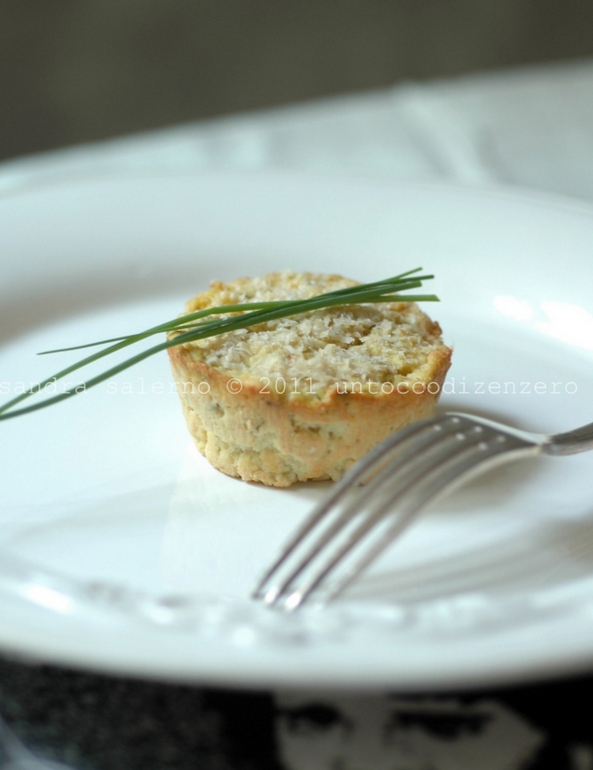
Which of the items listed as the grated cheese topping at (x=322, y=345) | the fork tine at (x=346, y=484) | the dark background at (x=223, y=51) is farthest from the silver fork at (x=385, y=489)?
the dark background at (x=223, y=51)

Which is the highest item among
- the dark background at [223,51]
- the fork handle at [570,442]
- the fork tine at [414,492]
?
the dark background at [223,51]

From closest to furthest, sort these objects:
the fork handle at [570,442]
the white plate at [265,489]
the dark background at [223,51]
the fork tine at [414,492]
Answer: the white plate at [265,489] < the fork tine at [414,492] < the fork handle at [570,442] < the dark background at [223,51]

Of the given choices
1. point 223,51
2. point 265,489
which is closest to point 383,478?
point 265,489

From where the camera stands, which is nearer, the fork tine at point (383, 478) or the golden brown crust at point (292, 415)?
the fork tine at point (383, 478)

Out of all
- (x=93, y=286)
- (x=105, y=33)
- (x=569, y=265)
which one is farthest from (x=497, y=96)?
(x=105, y=33)

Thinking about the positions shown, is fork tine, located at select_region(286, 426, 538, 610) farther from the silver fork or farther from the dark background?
the dark background

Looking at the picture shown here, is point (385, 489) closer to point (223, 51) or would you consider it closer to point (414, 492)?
point (414, 492)

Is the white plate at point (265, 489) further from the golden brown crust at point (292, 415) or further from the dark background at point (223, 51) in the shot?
the dark background at point (223, 51)

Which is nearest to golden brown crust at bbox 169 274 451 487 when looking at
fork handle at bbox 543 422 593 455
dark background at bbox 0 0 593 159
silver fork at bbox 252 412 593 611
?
silver fork at bbox 252 412 593 611
